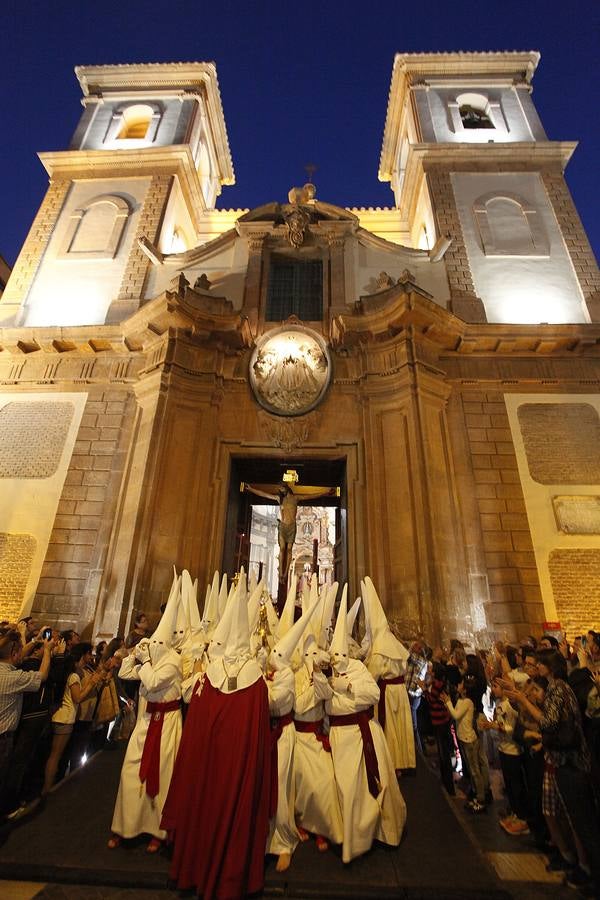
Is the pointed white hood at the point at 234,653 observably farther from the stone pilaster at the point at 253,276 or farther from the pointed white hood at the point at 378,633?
the stone pilaster at the point at 253,276

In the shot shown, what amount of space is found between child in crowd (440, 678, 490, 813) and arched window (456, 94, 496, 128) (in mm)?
19212

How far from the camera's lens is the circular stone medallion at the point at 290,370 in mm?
10195

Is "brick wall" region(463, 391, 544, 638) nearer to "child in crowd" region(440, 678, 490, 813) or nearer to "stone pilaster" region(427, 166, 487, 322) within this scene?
"stone pilaster" region(427, 166, 487, 322)

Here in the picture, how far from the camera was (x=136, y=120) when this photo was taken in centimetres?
1788

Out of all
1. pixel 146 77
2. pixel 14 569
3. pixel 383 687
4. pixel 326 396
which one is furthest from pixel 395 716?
pixel 146 77

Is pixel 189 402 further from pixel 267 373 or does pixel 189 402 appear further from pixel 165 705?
pixel 165 705

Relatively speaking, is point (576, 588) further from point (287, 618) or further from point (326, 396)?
point (287, 618)

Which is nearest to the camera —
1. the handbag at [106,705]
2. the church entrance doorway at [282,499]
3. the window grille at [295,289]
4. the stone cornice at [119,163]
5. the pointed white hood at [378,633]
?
the pointed white hood at [378,633]

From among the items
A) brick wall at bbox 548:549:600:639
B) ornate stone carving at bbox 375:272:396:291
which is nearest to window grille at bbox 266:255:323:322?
ornate stone carving at bbox 375:272:396:291

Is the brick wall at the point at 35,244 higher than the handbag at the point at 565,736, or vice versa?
the brick wall at the point at 35,244

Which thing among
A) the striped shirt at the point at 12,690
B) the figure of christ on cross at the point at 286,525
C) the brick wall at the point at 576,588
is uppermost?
the figure of christ on cross at the point at 286,525

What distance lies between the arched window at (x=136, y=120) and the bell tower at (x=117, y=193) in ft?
0.13

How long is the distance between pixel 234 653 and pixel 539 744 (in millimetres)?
2595

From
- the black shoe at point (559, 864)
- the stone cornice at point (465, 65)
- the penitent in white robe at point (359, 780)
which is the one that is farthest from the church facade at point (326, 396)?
the stone cornice at point (465, 65)
